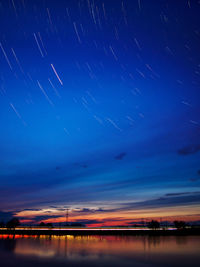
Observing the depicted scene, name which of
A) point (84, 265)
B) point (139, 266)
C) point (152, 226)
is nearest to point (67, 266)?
point (84, 265)

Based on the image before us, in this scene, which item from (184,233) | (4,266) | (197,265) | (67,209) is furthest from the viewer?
(67,209)

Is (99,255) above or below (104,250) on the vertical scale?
above

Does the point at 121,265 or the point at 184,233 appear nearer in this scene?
the point at 121,265

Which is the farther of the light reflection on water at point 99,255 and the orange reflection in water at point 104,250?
the orange reflection in water at point 104,250

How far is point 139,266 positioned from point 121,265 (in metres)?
1.73

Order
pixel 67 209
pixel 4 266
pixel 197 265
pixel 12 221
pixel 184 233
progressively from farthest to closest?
1. pixel 12 221
2. pixel 67 209
3. pixel 184 233
4. pixel 197 265
5. pixel 4 266

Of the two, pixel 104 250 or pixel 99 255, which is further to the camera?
pixel 104 250

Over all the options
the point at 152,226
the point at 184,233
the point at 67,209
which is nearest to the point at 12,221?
the point at 67,209

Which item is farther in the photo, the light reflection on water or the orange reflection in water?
the orange reflection in water

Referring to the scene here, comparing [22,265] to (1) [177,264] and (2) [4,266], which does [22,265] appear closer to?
(2) [4,266]

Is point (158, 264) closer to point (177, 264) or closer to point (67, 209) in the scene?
point (177, 264)

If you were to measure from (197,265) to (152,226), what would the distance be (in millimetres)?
120062

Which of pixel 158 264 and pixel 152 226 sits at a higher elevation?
pixel 158 264

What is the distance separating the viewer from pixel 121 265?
71.1 feet
